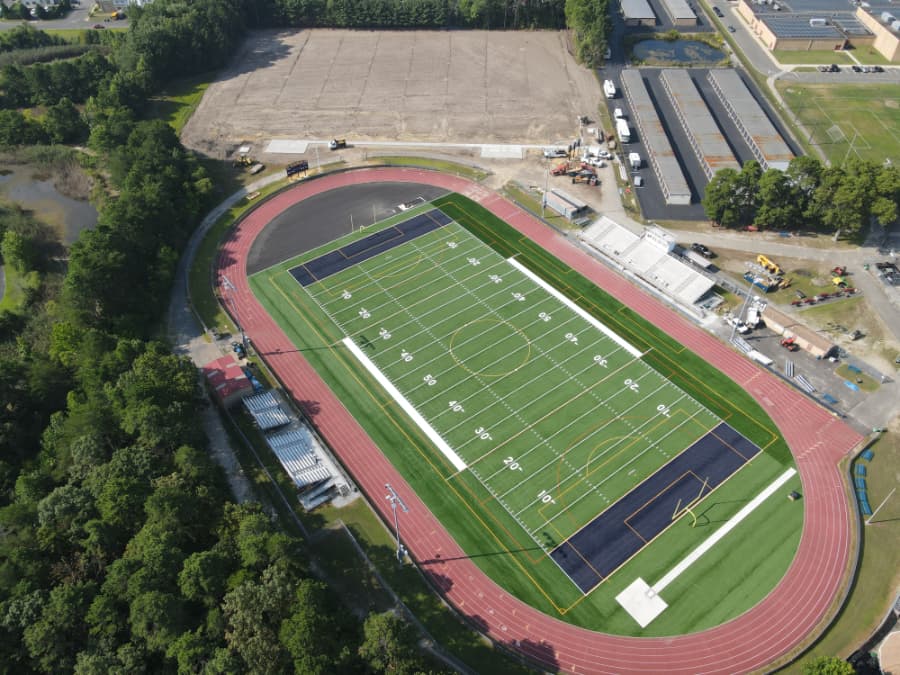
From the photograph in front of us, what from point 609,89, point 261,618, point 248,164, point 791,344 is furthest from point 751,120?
point 261,618

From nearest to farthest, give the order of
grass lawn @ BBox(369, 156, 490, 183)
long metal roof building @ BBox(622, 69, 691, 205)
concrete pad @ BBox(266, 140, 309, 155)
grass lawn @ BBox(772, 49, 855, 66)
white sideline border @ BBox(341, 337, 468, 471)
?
white sideline border @ BBox(341, 337, 468, 471), long metal roof building @ BBox(622, 69, 691, 205), grass lawn @ BBox(369, 156, 490, 183), concrete pad @ BBox(266, 140, 309, 155), grass lawn @ BBox(772, 49, 855, 66)

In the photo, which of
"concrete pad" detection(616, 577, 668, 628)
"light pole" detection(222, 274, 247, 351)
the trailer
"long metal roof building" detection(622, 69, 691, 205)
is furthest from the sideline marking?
the trailer

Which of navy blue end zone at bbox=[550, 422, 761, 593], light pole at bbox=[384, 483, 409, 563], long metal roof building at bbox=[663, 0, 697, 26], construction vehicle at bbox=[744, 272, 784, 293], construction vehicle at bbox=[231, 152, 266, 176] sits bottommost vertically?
navy blue end zone at bbox=[550, 422, 761, 593]

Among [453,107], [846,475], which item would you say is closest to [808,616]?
[846,475]

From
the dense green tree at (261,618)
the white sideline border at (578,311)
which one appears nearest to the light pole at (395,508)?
the dense green tree at (261,618)

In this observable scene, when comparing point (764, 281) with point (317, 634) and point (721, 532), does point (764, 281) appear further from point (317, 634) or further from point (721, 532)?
point (317, 634)

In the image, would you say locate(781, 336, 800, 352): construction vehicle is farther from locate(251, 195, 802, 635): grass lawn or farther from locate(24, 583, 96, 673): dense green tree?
locate(24, 583, 96, 673): dense green tree

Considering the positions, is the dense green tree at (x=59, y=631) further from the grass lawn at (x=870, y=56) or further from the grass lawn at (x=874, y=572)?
the grass lawn at (x=870, y=56)
